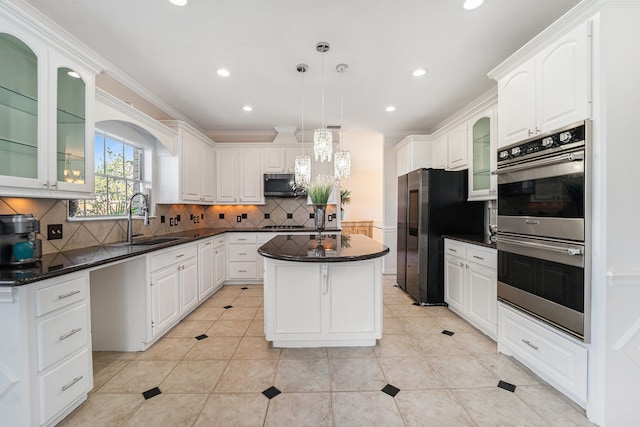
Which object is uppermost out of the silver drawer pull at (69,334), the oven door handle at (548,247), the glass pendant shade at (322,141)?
the glass pendant shade at (322,141)

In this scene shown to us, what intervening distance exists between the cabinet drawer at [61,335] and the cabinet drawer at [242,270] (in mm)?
2522

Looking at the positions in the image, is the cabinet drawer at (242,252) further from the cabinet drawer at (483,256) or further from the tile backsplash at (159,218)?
the cabinet drawer at (483,256)

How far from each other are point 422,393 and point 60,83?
322 cm

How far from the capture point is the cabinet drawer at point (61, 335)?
1381 mm

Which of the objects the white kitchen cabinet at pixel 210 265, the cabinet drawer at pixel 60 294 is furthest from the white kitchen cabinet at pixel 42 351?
the white kitchen cabinet at pixel 210 265

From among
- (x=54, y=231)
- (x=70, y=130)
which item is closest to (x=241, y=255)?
(x=54, y=231)

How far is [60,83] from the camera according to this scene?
1771 mm

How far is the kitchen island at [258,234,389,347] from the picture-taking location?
2.21 meters

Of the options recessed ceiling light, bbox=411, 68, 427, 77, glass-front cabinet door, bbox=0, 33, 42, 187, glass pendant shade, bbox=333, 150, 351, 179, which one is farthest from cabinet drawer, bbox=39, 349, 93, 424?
recessed ceiling light, bbox=411, 68, 427, 77

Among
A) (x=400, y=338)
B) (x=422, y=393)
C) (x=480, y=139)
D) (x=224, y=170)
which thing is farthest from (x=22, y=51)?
(x=480, y=139)

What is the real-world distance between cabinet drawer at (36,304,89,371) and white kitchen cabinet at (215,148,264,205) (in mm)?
2969

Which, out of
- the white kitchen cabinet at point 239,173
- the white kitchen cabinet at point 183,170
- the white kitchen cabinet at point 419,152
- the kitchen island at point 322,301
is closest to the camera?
the kitchen island at point 322,301

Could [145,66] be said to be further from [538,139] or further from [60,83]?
[538,139]

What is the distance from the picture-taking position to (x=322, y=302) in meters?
2.22
